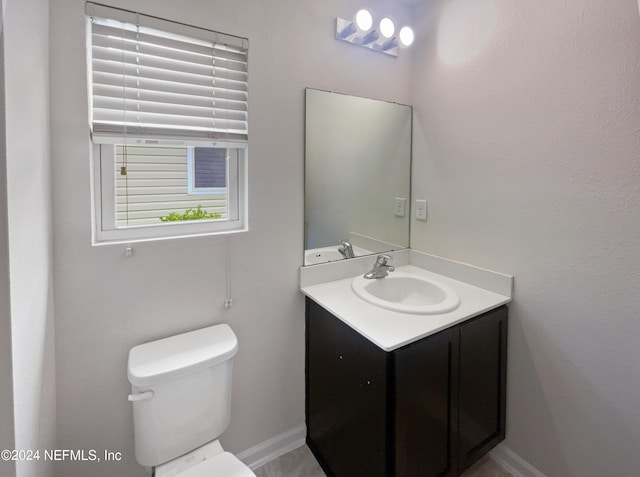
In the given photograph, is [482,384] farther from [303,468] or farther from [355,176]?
[355,176]

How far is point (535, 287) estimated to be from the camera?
1361mm

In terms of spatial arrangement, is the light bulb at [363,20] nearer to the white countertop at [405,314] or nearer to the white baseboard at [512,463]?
the white countertop at [405,314]

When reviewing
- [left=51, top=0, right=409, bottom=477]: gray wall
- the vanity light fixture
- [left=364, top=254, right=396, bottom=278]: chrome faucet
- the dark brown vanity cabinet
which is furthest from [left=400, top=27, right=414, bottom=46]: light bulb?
the dark brown vanity cabinet

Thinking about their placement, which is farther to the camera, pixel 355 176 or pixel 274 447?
pixel 355 176

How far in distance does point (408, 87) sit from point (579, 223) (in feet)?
3.73

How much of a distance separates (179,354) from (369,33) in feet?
5.46

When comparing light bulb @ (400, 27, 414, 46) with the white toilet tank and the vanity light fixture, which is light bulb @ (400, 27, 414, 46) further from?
the white toilet tank

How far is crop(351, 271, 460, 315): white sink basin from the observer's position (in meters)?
1.47

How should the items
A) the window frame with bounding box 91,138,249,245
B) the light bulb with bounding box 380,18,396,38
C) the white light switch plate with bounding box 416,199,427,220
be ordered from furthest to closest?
the white light switch plate with bounding box 416,199,427,220
the light bulb with bounding box 380,18,396,38
the window frame with bounding box 91,138,249,245

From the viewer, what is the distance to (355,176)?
1743 millimetres

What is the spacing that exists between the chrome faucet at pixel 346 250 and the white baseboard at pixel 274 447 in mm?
914

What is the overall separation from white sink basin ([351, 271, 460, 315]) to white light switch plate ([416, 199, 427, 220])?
348mm

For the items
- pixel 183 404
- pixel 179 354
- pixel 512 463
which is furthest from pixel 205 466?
pixel 512 463

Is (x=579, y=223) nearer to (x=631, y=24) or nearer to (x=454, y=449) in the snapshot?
(x=631, y=24)
